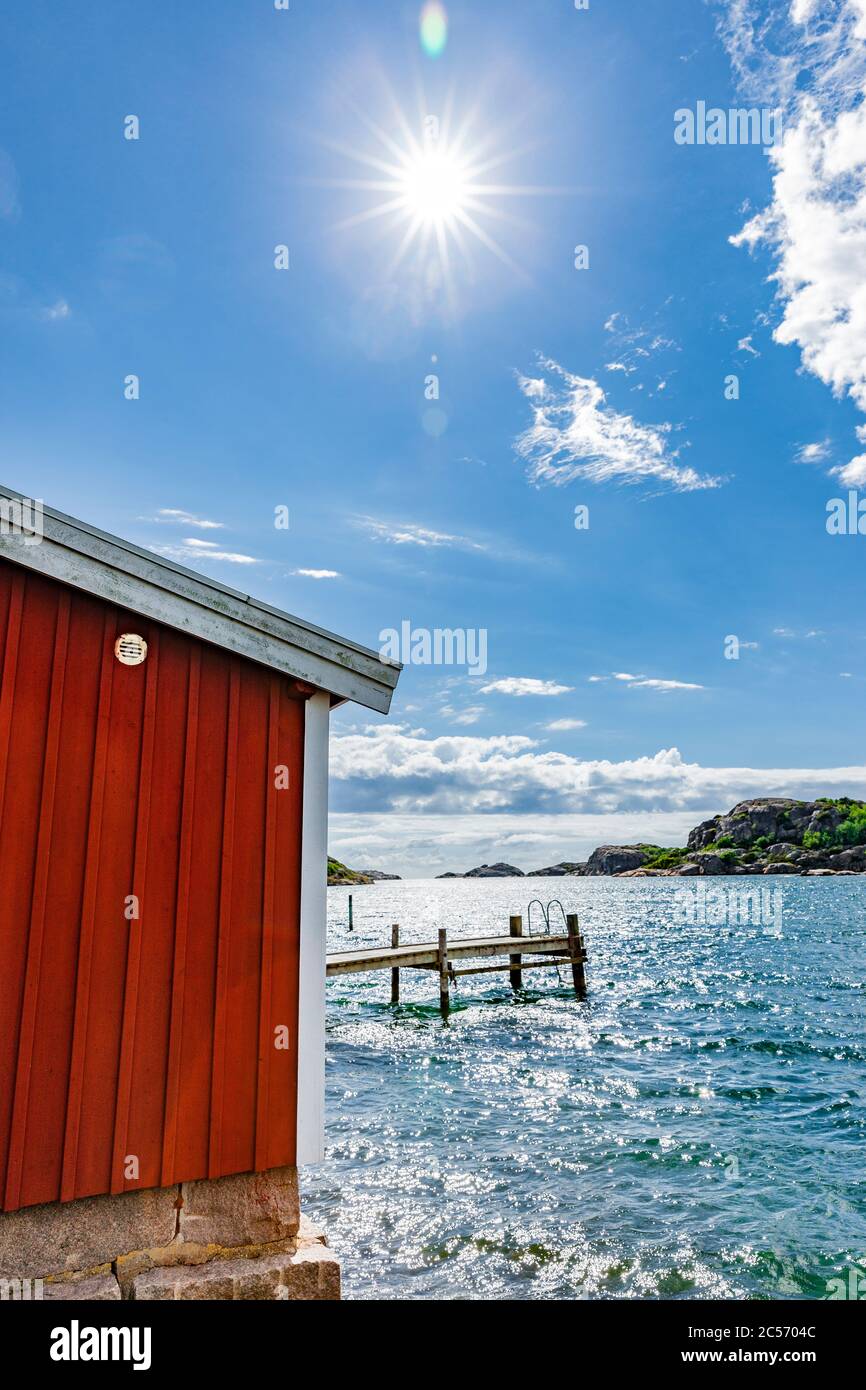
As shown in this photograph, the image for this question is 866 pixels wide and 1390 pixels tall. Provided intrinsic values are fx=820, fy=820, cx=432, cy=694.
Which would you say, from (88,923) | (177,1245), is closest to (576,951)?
(177,1245)

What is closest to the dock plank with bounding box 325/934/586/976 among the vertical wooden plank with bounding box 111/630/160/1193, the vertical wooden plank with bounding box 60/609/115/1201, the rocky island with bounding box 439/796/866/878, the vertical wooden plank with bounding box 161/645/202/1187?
the vertical wooden plank with bounding box 161/645/202/1187

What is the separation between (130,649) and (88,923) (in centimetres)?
182

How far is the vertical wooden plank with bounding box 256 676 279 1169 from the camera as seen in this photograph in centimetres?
556

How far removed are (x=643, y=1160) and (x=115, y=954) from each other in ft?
33.0

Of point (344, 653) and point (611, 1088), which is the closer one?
point (344, 653)

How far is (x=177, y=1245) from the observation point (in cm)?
523

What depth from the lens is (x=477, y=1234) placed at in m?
9.40

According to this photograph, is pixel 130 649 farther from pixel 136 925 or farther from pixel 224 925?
pixel 224 925

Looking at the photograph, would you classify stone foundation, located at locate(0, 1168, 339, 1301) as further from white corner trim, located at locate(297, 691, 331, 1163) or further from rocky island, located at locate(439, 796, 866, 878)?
rocky island, located at locate(439, 796, 866, 878)

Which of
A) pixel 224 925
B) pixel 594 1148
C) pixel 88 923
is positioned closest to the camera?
pixel 88 923

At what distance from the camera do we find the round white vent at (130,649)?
5621 mm

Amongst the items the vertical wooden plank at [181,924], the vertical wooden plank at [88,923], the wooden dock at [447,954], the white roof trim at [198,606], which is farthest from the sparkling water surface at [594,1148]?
the white roof trim at [198,606]
